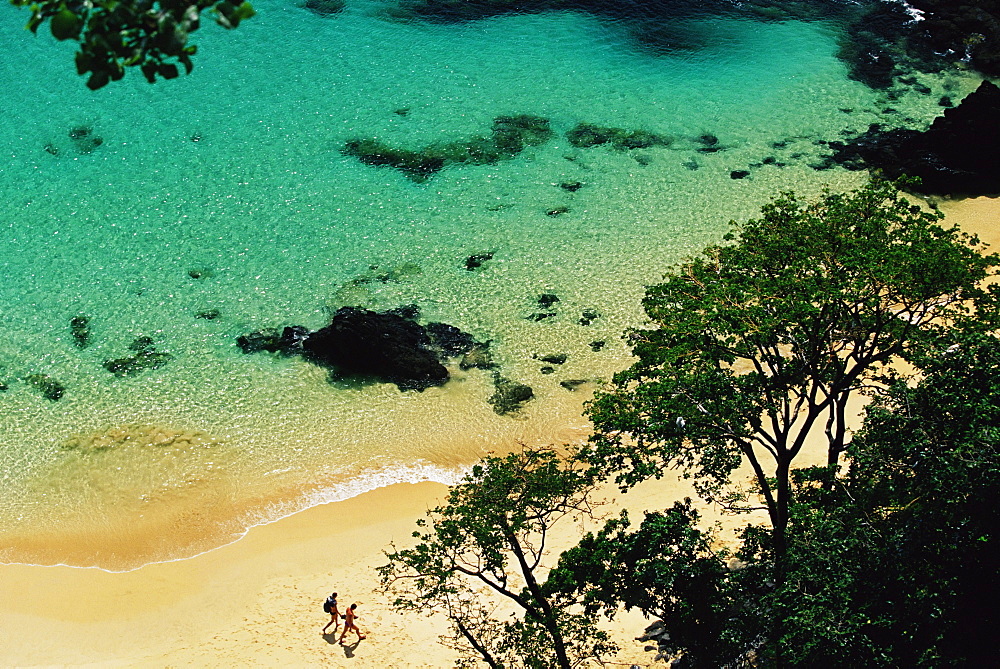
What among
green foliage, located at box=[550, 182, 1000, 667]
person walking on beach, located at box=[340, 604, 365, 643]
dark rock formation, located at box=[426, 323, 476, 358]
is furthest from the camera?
dark rock formation, located at box=[426, 323, 476, 358]

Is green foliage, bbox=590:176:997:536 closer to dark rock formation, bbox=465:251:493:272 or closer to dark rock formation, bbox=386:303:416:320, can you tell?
dark rock formation, bbox=386:303:416:320

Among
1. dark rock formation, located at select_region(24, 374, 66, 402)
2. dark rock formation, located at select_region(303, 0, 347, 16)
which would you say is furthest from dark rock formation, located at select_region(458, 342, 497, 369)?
dark rock formation, located at select_region(303, 0, 347, 16)

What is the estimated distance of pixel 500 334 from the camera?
2912 centimetres

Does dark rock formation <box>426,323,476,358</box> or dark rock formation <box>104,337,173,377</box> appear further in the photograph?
dark rock formation <box>426,323,476,358</box>

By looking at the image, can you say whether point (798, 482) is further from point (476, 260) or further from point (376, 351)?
point (476, 260)

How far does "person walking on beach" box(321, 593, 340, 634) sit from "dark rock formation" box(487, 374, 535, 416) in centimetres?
756

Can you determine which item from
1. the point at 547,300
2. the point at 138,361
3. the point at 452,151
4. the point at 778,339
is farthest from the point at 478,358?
the point at 452,151

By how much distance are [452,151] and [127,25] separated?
30699mm

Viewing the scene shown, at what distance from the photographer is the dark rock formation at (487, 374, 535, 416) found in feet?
87.3

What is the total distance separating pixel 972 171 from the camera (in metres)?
35.5

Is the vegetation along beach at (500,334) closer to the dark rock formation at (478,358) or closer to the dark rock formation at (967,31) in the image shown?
the dark rock formation at (967,31)

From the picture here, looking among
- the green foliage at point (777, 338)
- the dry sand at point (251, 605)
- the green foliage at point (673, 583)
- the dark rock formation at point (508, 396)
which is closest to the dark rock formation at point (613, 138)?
the dark rock formation at point (508, 396)

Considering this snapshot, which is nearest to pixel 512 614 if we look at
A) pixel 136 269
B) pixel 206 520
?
pixel 206 520

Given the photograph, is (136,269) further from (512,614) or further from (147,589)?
(512,614)
